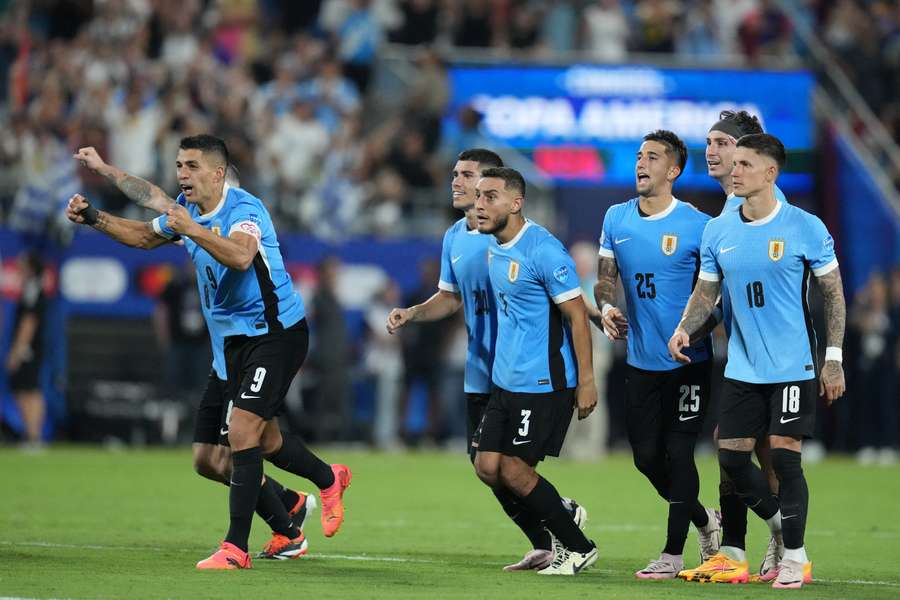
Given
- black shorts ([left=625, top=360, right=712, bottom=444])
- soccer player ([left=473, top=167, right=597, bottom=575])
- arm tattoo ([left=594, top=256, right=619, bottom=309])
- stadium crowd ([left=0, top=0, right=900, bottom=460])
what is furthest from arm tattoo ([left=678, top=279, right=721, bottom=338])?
stadium crowd ([left=0, top=0, right=900, bottom=460])

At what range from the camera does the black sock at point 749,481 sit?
8.95 m

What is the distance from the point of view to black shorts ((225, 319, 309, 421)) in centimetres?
938

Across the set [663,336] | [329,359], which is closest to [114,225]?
[663,336]

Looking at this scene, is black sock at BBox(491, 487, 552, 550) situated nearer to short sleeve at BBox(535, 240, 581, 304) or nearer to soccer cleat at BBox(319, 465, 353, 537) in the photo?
soccer cleat at BBox(319, 465, 353, 537)

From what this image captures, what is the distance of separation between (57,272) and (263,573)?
41.1 feet

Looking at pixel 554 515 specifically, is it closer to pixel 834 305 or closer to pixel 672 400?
pixel 672 400

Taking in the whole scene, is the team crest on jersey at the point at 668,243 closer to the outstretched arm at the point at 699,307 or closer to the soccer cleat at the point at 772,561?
the outstretched arm at the point at 699,307

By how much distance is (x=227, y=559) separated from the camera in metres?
9.12

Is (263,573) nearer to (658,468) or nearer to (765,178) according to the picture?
(658,468)

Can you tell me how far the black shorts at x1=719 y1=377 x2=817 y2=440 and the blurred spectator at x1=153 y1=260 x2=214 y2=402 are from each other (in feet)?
40.3

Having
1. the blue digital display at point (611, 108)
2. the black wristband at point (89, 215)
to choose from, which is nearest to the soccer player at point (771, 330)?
the black wristband at point (89, 215)

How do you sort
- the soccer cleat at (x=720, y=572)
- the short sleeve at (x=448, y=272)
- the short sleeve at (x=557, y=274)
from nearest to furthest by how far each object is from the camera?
1. the soccer cleat at (x=720, y=572)
2. the short sleeve at (x=557, y=274)
3. the short sleeve at (x=448, y=272)

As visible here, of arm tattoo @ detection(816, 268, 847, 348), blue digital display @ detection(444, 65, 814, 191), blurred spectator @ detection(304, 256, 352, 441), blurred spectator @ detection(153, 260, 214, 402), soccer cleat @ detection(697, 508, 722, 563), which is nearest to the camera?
arm tattoo @ detection(816, 268, 847, 348)

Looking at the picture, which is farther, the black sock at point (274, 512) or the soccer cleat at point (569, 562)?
the black sock at point (274, 512)
